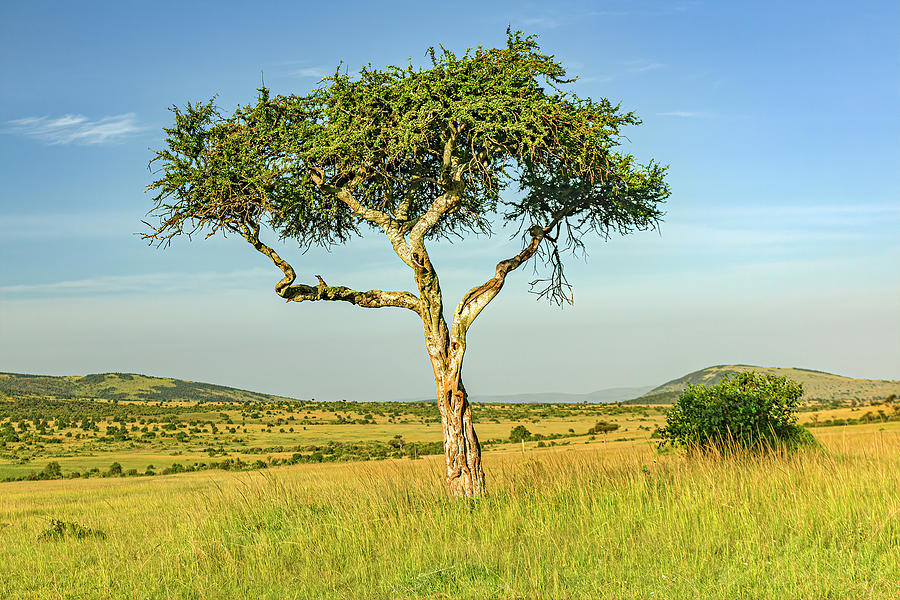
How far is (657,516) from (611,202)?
285 inches

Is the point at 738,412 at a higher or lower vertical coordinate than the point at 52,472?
higher

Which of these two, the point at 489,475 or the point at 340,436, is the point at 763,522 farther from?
the point at 340,436

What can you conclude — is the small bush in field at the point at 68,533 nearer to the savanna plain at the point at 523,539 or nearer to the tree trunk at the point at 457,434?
the savanna plain at the point at 523,539

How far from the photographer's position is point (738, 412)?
18.5 metres

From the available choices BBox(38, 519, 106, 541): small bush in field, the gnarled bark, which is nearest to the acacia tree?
the gnarled bark

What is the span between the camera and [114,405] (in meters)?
147

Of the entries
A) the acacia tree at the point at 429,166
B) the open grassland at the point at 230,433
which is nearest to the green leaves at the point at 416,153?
the acacia tree at the point at 429,166

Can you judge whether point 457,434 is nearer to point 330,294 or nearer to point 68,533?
point 330,294

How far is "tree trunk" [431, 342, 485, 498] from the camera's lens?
12227 mm

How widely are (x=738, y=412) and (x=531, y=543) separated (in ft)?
39.8

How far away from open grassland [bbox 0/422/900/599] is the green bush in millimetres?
5014

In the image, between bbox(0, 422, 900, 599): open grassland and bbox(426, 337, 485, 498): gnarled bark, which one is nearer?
bbox(0, 422, 900, 599): open grassland

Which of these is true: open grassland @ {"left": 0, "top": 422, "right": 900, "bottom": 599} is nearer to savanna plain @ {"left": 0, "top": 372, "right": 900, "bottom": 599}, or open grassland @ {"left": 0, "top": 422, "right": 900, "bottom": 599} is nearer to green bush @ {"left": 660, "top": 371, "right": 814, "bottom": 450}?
savanna plain @ {"left": 0, "top": 372, "right": 900, "bottom": 599}

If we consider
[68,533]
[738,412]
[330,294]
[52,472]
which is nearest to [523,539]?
[330,294]
